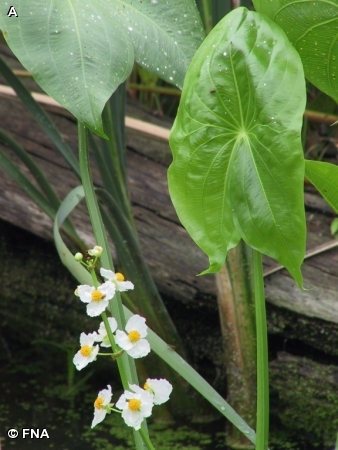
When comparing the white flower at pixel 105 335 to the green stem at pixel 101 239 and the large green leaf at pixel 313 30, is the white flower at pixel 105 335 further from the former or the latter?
the large green leaf at pixel 313 30

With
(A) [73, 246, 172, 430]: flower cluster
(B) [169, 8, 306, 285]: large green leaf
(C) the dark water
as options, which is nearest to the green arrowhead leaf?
(B) [169, 8, 306, 285]: large green leaf

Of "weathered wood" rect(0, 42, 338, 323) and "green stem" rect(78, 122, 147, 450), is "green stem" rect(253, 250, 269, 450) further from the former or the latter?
"weathered wood" rect(0, 42, 338, 323)

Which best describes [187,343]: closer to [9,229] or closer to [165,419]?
[165,419]

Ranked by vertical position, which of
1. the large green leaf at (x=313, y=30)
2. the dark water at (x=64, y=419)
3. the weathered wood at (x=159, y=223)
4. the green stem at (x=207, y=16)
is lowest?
the dark water at (x=64, y=419)

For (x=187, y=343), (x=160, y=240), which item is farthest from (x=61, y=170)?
(x=187, y=343)

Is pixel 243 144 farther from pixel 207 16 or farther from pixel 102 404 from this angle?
pixel 207 16

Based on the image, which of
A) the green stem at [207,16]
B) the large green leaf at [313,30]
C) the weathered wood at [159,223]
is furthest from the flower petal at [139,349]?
the green stem at [207,16]
